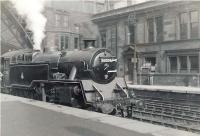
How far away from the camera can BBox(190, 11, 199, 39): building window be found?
26.8 m

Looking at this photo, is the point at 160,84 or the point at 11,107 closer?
the point at 11,107

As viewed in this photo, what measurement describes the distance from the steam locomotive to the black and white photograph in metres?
0.04

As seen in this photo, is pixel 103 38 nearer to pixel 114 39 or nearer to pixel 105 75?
pixel 114 39

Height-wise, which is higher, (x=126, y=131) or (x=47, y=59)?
(x=47, y=59)

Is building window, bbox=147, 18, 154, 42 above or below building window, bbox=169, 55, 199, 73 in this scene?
above

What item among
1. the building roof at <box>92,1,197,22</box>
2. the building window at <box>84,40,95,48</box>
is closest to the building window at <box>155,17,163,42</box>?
the building roof at <box>92,1,197,22</box>

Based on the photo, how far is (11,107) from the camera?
1103 centimetres

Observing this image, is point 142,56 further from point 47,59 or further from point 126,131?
point 126,131

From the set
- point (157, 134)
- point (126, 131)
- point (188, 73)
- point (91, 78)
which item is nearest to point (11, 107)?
point (91, 78)

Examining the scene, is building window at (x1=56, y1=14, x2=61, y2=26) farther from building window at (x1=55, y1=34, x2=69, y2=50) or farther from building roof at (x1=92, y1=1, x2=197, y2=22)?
building roof at (x1=92, y1=1, x2=197, y2=22)

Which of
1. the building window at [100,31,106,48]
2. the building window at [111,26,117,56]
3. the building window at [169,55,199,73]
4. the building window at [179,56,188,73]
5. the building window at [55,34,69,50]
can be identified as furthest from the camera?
the building window at [55,34,69,50]

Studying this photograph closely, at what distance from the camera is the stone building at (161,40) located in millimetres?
26344

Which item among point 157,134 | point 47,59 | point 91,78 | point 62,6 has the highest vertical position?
point 62,6

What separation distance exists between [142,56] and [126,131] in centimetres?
2430
